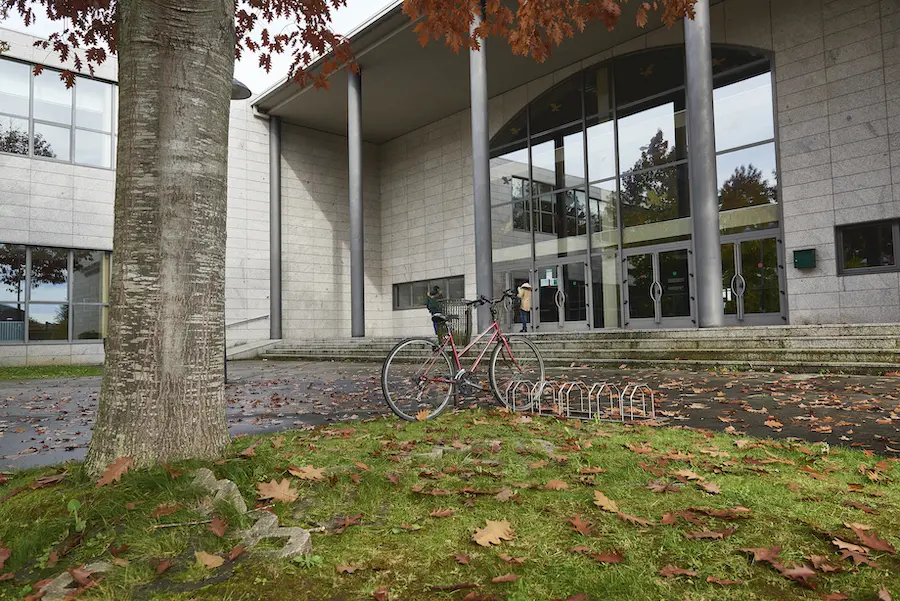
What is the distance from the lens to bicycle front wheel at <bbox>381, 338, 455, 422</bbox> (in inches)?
218

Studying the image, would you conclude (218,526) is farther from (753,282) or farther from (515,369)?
(753,282)

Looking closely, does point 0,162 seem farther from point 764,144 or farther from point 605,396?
point 764,144

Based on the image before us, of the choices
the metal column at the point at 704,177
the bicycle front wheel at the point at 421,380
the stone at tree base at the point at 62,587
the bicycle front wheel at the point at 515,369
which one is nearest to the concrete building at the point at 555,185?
the metal column at the point at 704,177

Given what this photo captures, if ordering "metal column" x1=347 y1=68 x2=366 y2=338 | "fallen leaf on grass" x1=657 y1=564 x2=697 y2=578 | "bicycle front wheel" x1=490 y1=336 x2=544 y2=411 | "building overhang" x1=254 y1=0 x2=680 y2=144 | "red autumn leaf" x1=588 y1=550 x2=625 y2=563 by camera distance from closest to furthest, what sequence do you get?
"fallen leaf on grass" x1=657 y1=564 x2=697 y2=578 → "red autumn leaf" x1=588 y1=550 x2=625 y2=563 → "bicycle front wheel" x1=490 y1=336 x2=544 y2=411 → "building overhang" x1=254 y1=0 x2=680 y2=144 → "metal column" x1=347 y1=68 x2=366 y2=338

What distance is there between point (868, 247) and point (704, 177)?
183 inches

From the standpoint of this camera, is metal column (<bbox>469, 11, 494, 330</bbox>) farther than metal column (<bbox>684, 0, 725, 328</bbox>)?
Yes

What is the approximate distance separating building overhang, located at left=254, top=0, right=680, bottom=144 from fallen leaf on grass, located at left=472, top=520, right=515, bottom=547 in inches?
660

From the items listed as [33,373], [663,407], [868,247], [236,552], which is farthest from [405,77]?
[236,552]

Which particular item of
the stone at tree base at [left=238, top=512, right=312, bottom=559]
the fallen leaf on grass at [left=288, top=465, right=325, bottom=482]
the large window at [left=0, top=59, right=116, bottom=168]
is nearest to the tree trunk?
the fallen leaf on grass at [left=288, top=465, right=325, bottom=482]

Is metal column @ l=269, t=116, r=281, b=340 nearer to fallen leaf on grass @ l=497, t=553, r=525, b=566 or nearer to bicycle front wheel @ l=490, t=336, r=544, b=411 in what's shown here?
bicycle front wheel @ l=490, t=336, r=544, b=411

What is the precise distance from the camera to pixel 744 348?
10352mm

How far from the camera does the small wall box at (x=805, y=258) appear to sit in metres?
15.0

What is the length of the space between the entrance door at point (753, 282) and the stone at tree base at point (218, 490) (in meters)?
15.9

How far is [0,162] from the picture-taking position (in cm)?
1795
